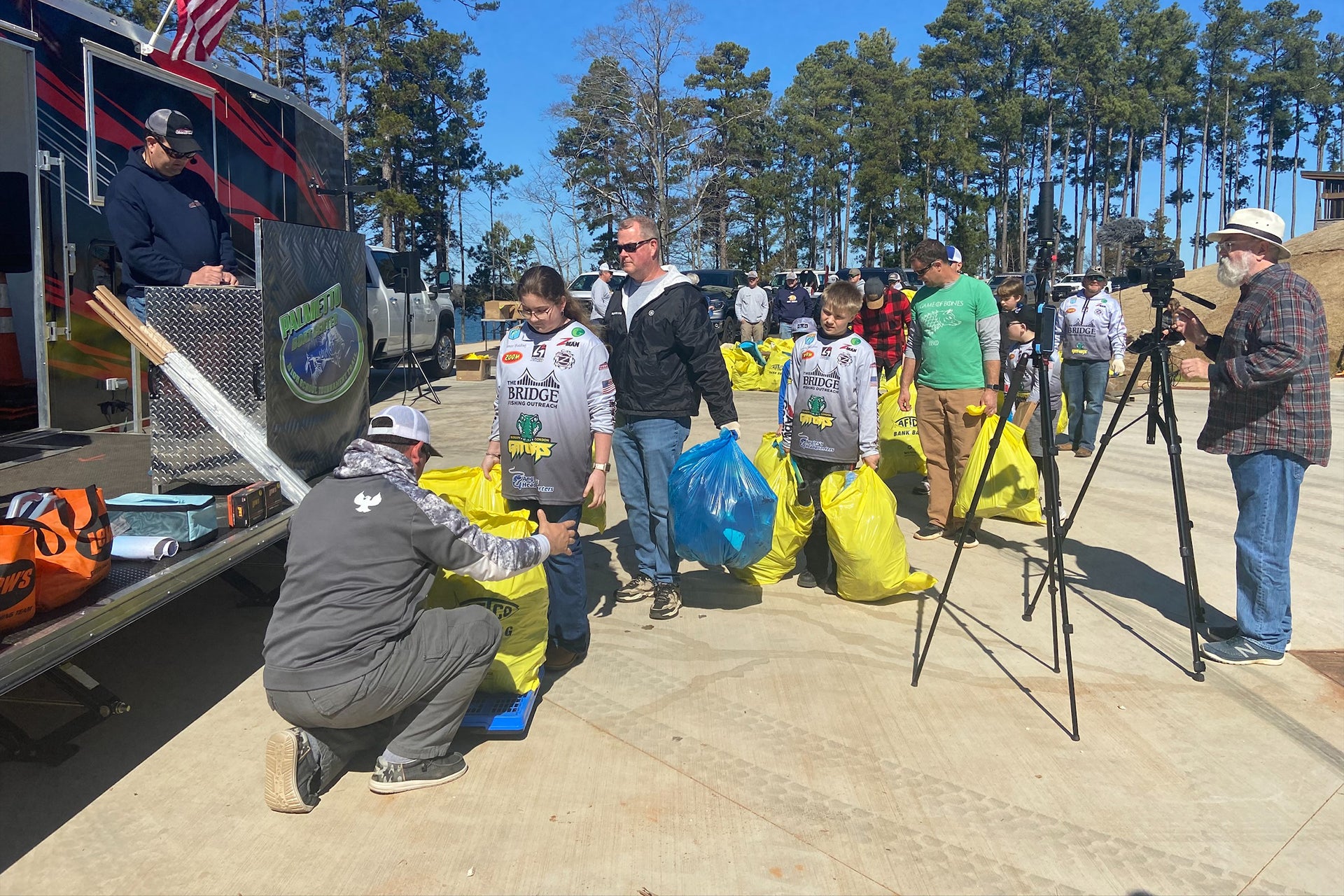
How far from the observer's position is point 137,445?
504 cm

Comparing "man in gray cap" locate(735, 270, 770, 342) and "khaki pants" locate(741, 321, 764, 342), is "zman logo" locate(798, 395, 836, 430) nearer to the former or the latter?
"man in gray cap" locate(735, 270, 770, 342)

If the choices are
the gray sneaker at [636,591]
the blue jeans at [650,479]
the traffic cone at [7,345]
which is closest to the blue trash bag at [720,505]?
the blue jeans at [650,479]

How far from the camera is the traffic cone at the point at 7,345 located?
17.1 ft

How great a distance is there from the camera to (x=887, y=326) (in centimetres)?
848

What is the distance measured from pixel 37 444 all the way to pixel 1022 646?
16.7 ft

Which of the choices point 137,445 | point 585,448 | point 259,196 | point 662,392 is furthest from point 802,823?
point 259,196

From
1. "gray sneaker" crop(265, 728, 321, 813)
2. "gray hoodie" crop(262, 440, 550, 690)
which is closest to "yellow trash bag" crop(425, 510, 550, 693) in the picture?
"gray hoodie" crop(262, 440, 550, 690)

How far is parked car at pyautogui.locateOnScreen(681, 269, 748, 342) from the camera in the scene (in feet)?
64.6

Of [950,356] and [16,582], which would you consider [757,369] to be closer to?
[950,356]

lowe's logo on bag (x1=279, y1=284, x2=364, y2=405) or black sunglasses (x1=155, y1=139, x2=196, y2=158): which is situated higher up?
black sunglasses (x1=155, y1=139, x2=196, y2=158)

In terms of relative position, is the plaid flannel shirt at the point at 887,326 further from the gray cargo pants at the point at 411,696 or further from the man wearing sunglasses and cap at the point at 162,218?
the gray cargo pants at the point at 411,696

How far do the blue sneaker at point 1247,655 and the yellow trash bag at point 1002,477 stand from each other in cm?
160

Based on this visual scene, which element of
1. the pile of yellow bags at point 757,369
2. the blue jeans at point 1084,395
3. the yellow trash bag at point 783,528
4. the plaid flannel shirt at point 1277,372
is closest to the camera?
the plaid flannel shirt at point 1277,372

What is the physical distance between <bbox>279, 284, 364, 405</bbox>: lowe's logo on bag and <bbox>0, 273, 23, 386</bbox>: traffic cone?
2.00 m
